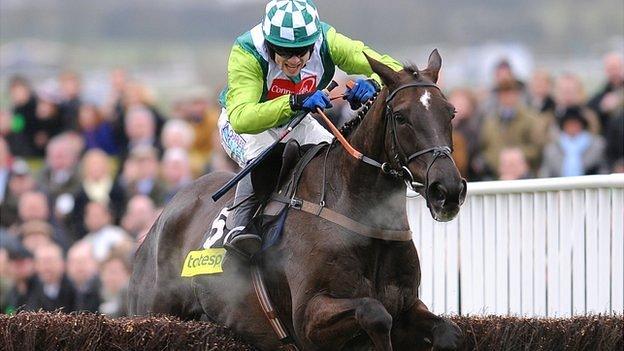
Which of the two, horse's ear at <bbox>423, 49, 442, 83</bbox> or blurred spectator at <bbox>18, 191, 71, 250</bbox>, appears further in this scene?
blurred spectator at <bbox>18, 191, 71, 250</bbox>

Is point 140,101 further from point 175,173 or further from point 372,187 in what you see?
point 372,187

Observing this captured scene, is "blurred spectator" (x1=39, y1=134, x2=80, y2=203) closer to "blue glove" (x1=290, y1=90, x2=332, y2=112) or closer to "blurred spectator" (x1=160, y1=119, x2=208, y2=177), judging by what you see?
"blurred spectator" (x1=160, y1=119, x2=208, y2=177)

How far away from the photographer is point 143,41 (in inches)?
707

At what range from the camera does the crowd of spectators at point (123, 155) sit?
40.9 feet

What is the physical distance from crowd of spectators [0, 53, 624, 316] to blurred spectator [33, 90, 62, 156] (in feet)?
0.03

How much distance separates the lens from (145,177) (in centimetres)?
1426

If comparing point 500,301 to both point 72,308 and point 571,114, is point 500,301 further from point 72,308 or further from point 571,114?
point 72,308

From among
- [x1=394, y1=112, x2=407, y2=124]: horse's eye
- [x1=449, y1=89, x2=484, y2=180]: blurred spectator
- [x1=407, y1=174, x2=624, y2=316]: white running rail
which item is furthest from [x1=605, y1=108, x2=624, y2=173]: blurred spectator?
[x1=394, y1=112, x2=407, y2=124]: horse's eye

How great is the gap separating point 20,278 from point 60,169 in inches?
96.1

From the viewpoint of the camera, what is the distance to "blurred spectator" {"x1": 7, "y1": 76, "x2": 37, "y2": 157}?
1622 cm

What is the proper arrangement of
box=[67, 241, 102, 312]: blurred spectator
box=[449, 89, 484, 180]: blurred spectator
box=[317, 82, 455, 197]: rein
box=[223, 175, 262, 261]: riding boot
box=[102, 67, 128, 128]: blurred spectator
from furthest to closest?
box=[102, 67, 128, 128]: blurred spectator < box=[449, 89, 484, 180]: blurred spectator < box=[67, 241, 102, 312]: blurred spectator < box=[223, 175, 262, 261]: riding boot < box=[317, 82, 455, 197]: rein

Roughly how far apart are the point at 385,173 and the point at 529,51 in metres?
8.34

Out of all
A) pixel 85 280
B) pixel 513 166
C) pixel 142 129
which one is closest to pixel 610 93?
pixel 513 166

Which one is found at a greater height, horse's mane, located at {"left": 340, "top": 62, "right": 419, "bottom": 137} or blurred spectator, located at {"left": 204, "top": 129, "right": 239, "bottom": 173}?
blurred spectator, located at {"left": 204, "top": 129, "right": 239, "bottom": 173}
